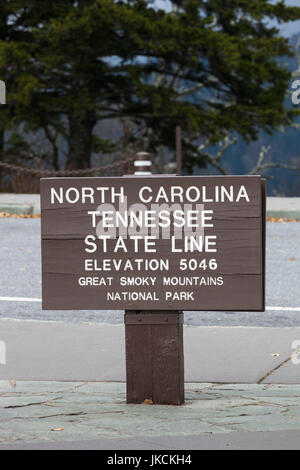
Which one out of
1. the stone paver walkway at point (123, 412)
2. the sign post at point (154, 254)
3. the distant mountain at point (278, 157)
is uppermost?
the distant mountain at point (278, 157)

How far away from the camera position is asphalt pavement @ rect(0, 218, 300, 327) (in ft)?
28.8

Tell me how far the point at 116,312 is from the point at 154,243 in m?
3.91

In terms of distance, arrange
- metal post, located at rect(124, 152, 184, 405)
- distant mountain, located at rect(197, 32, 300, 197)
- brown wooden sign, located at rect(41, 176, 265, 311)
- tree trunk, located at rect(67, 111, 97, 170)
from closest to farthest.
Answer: brown wooden sign, located at rect(41, 176, 265, 311) → metal post, located at rect(124, 152, 184, 405) → tree trunk, located at rect(67, 111, 97, 170) → distant mountain, located at rect(197, 32, 300, 197)

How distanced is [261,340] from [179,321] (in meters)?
2.34

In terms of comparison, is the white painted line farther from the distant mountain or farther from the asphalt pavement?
the distant mountain

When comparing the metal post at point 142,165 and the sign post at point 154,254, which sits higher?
the metal post at point 142,165

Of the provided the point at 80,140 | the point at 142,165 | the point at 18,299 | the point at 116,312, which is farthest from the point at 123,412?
the point at 80,140

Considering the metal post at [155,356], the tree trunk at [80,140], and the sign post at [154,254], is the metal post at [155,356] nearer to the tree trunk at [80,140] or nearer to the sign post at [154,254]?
the sign post at [154,254]

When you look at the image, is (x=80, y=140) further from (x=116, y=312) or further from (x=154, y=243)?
(x=154, y=243)

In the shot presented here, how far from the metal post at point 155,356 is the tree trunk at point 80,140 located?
21.6m

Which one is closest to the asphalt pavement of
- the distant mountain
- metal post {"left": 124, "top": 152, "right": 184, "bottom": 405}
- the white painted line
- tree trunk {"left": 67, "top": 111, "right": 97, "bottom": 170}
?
the white painted line

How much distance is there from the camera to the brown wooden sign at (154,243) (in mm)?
5309

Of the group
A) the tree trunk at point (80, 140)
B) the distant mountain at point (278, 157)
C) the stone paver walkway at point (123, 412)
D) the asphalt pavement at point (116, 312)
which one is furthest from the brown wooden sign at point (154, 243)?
the distant mountain at point (278, 157)

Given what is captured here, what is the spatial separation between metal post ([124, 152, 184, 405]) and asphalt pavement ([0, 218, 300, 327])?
3.02 metres
